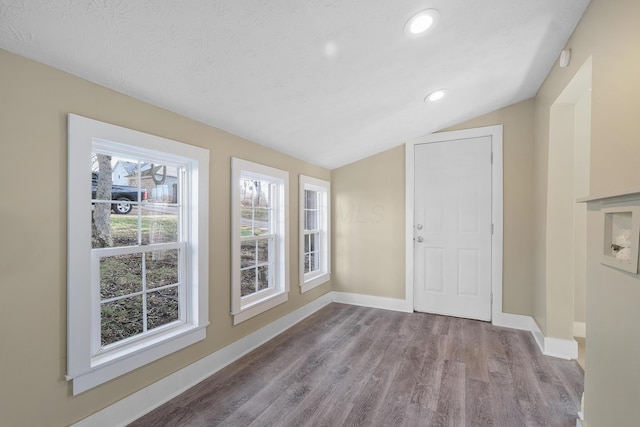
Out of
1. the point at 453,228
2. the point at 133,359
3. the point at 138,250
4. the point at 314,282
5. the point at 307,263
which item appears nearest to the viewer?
the point at 133,359

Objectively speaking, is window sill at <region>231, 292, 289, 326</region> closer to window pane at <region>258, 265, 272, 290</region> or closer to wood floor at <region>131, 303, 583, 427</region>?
window pane at <region>258, 265, 272, 290</region>

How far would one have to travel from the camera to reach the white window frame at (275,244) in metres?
2.43

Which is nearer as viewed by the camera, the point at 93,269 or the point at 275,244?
the point at 93,269

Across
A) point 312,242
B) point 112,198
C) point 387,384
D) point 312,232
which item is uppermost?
point 112,198

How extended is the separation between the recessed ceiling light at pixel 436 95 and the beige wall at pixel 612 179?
922 mm

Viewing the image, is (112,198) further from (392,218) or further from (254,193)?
(392,218)

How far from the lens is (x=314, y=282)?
3.72 meters

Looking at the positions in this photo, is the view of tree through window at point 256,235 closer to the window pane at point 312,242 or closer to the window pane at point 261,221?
the window pane at point 261,221

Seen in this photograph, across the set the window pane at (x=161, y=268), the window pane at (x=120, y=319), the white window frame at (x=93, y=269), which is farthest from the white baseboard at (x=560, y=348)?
the window pane at (x=120, y=319)

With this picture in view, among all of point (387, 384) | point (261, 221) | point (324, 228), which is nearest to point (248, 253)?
point (261, 221)

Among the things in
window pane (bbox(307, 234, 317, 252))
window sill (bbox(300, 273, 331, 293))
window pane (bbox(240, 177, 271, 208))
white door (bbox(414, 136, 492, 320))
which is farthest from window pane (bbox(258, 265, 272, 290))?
white door (bbox(414, 136, 492, 320))

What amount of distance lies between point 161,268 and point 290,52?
166 cm

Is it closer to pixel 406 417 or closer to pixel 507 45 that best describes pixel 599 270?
pixel 406 417

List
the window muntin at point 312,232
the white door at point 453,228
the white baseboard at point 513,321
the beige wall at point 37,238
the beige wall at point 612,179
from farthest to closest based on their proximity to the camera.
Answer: the window muntin at point 312,232 < the white door at point 453,228 < the white baseboard at point 513,321 < the beige wall at point 37,238 < the beige wall at point 612,179
